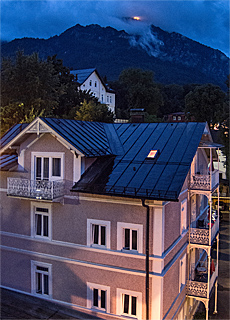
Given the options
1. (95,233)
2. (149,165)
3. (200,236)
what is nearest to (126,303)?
(95,233)

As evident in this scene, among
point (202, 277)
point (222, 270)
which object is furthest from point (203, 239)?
point (222, 270)

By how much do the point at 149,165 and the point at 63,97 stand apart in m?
37.6

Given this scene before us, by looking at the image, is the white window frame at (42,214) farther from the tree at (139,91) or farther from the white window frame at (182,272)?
the tree at (139,91)

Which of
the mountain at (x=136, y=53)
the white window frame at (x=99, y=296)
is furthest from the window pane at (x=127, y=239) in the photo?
the mountain at (x=136, y=53)

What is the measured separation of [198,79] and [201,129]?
391 ft

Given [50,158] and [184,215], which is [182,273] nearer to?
[184,215]

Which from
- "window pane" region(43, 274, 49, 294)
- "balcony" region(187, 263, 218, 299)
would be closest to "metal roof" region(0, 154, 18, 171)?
"window pane" region(43, 274, 49, 294)

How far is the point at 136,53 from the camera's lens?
479ft

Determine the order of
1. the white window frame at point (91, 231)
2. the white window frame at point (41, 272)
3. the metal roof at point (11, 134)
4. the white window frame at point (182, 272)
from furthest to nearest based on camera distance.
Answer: the metal roof at point (11, 134) → the white window frame at point (182, 272) → the white window frame at point (41, 272) → the white window frame at point (91, 231)

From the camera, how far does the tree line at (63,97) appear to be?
36312mm

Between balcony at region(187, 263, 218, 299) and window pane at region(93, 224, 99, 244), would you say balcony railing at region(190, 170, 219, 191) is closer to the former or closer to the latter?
balcony at region(187, 263, 218, 299)

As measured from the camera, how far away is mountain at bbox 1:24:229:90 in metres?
129

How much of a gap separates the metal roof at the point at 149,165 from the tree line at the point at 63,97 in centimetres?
1588

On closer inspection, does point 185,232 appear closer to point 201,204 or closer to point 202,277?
point 202,277
